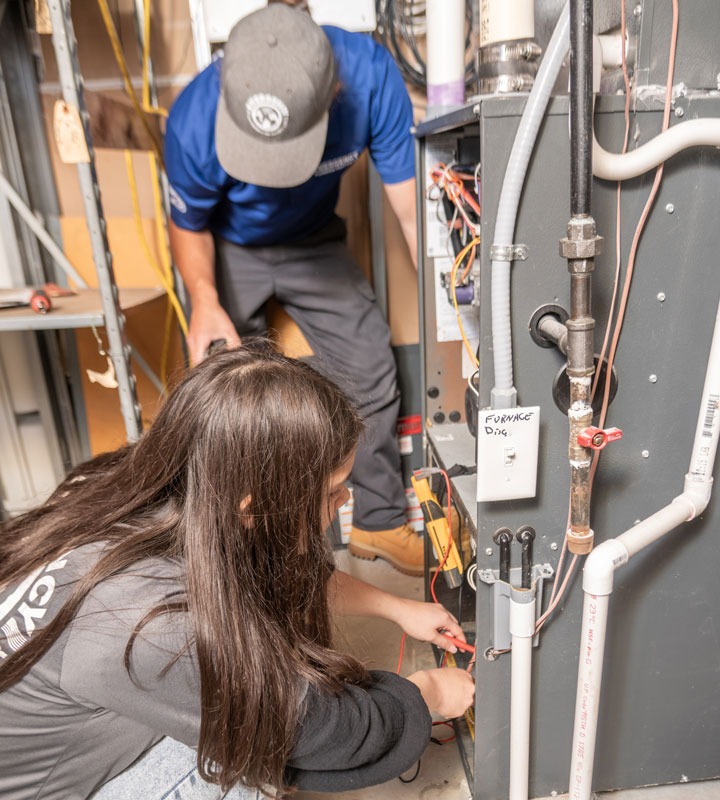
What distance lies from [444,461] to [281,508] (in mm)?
447

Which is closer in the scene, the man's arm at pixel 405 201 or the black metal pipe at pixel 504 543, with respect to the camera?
the black metal pipe at pixel 504 543

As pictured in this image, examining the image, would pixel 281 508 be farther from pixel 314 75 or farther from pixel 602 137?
pixel 314 75

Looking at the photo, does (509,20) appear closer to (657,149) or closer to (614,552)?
(657,149)

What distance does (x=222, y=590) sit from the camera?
0.72 m

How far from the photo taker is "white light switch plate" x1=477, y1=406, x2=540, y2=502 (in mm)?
788

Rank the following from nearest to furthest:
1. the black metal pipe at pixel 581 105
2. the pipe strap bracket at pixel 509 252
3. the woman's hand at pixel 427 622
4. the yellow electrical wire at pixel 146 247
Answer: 1. the black metal pipe at pixel 581 105
2. the pipe strap bracket at pixel 509 252
3. the woman's hand at pixel 427 622
4. the yellow electrical wire at pixel 146 247

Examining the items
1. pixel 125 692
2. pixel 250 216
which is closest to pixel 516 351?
pixel 125 692

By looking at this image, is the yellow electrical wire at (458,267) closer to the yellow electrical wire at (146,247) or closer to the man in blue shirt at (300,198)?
A: the man in blue shirt at (300,198)

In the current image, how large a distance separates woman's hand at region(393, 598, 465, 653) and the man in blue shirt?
1.13 ft

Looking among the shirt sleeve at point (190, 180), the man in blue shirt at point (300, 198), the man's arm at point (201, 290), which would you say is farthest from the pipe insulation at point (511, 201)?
the shirt sleeve at point (190, 180)

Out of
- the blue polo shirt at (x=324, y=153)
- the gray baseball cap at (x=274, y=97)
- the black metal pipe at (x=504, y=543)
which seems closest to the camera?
the black metal pipe at (x=504, y=543)

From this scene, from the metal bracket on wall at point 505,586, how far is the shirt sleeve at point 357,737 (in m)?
0.16

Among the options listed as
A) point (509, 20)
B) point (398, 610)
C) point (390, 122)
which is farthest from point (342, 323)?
point (509, 20)

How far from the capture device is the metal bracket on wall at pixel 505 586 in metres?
0.88
